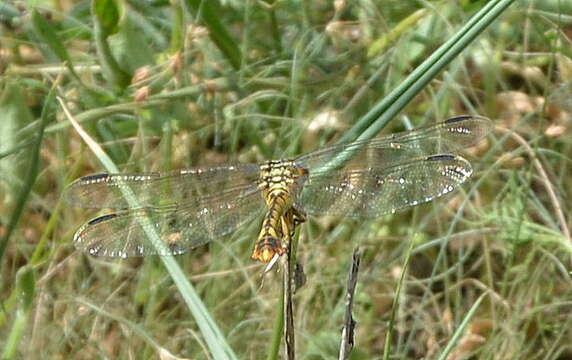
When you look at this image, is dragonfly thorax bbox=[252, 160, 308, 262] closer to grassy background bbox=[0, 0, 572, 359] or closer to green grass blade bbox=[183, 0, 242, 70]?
grassy background bbox=[0, 0, 572, 359]

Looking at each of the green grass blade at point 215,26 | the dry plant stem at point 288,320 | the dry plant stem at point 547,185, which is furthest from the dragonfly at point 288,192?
the green grass blade at point 215,26

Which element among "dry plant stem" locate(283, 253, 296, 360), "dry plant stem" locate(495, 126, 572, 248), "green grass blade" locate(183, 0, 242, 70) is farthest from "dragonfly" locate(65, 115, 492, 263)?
"green grass blade" locate(183, 0, 242, 70)

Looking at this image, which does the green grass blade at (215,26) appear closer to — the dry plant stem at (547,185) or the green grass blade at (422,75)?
the dry plant stem at (547,185)

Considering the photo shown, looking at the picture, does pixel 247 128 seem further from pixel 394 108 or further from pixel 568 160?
pixel 394 108

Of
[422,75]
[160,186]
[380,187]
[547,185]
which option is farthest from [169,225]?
[547,185]

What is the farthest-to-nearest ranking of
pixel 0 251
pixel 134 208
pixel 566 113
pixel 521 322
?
1. pixel 566 113
2. pixel 521 322
3. pixel 134 208
4. pixel 0 251

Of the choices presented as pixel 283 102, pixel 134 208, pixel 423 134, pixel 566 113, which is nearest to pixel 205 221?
pixel 134 208

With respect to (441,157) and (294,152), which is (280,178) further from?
(294,152)
